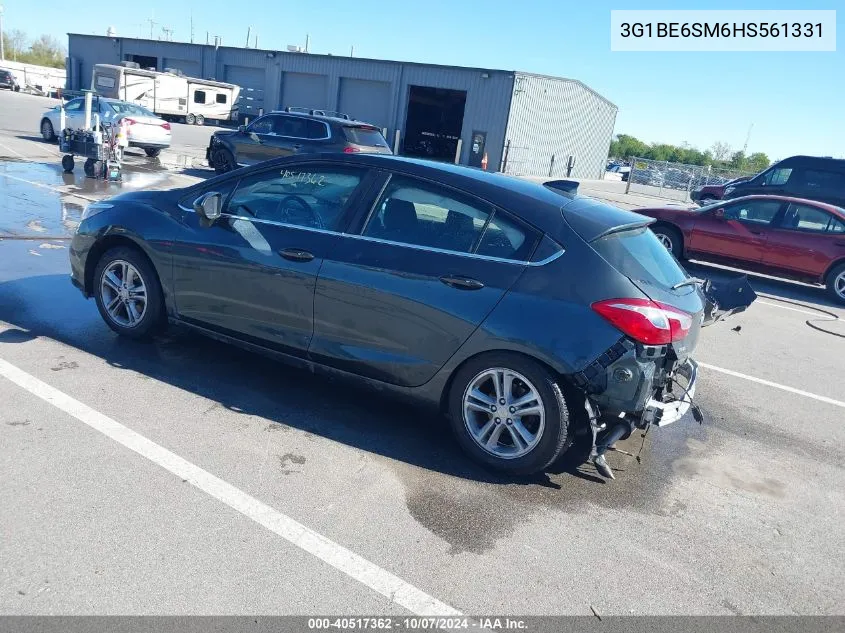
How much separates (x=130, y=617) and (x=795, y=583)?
2979 millimetres

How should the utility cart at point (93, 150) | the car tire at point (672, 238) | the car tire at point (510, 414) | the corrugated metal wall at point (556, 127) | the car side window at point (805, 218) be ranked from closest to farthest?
the car tire at point (510, 414) < the car side window at point (805, 218) < the car tire at point (672, 238) < the utility cart at point (93, 150) < the corrugated metal wall at point (556, 127)

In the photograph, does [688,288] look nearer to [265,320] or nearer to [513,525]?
[513,525]

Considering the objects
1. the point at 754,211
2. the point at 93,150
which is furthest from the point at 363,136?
the point at 754,211

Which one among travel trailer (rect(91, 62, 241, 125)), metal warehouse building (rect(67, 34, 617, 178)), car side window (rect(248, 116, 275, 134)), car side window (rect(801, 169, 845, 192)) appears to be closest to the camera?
car side window (rect(801, 169, 845, 192))

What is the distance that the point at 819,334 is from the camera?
899 cm

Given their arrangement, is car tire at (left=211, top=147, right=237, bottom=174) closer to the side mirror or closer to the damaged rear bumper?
the side mirror

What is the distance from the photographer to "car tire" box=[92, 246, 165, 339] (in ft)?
17.4

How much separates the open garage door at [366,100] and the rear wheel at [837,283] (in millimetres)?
31204

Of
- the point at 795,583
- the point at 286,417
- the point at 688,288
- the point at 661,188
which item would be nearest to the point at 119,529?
the point at 286,417

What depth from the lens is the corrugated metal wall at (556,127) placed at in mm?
36562

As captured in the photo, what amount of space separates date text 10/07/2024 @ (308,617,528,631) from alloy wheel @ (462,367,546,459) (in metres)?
1.24

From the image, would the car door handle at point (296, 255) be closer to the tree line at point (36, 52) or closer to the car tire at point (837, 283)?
the car tire at point (837, 283)

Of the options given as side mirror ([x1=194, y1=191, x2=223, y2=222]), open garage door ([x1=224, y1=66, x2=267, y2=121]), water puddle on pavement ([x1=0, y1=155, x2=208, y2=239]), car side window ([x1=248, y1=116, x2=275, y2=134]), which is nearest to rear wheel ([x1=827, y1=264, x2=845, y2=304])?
side mirror ([x1=194, y1=191, x2=223, y2=222])

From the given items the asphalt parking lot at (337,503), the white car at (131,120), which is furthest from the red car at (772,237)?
the white car at (131,120)
